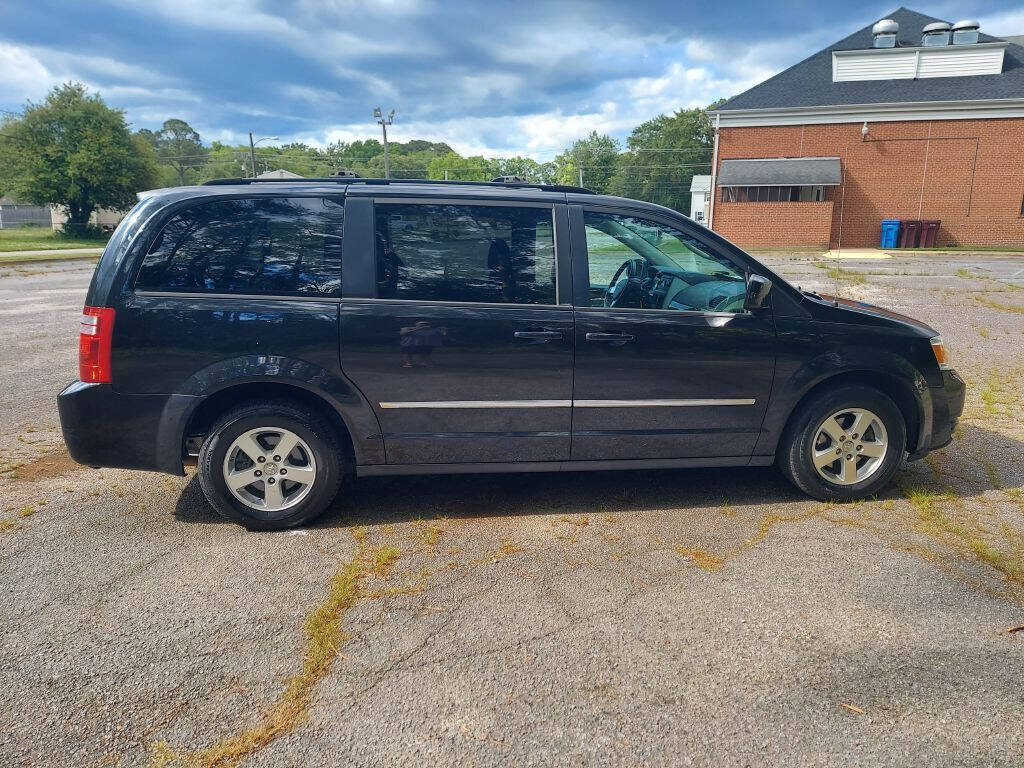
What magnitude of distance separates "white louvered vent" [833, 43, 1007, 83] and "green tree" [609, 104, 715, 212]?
140 ft

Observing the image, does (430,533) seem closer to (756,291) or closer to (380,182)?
(380,182)

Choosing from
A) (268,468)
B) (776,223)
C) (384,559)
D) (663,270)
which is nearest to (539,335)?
(663,270)

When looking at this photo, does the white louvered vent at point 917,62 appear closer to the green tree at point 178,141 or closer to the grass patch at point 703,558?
the grass patch at point 703,558

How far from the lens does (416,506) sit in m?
4.37

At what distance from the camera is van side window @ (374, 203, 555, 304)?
3.95m

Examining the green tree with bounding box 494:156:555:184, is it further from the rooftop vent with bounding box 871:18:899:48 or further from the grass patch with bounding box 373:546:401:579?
the grass patch with bounding box 373:546:401:579

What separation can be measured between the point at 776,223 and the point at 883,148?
6.10 meters

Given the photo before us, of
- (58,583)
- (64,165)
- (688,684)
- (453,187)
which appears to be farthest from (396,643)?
(64,165)

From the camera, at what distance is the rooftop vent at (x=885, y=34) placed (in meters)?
33.9

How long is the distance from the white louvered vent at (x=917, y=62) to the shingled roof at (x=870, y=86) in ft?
1.47

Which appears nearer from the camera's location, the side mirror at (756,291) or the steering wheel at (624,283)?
the side mirror at (756,291)

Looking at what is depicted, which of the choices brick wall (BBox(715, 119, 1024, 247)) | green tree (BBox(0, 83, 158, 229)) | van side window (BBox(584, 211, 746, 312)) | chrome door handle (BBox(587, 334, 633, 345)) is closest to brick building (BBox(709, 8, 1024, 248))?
brick wall (BBox(715, 119, 1024, 247))

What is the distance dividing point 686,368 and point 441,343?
1.44 m

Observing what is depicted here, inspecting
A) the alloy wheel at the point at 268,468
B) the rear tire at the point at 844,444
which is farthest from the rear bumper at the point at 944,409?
the alloy wheel at the point at 268,468
